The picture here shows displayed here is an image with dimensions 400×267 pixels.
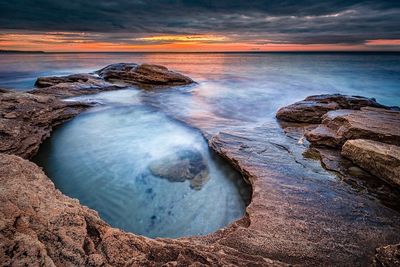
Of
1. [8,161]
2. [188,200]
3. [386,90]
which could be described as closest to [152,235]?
[188,200]

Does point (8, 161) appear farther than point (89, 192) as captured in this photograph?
No

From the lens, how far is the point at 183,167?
20.0ft

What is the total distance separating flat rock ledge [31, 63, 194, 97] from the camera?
14703mm

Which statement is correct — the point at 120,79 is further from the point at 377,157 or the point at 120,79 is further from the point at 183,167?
the point at 377,157

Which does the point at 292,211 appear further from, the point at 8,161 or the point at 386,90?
the point at 386,90

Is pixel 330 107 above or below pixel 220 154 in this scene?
above

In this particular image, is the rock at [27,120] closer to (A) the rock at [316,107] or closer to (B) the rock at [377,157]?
(B) the rock at [377,157]

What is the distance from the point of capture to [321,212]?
148 inches

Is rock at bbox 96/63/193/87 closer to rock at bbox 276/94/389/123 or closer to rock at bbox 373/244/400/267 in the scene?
rock at bbox 276/94/389/123

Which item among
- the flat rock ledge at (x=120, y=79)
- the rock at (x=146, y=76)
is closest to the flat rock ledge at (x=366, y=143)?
the flat rock ledge at (x=120, y=79)

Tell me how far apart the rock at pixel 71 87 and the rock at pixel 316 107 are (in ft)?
31.8

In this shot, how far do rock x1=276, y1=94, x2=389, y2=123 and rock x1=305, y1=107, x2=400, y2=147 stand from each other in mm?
1513

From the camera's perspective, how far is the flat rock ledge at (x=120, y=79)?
14703 mm

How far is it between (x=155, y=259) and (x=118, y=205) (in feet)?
9.24
